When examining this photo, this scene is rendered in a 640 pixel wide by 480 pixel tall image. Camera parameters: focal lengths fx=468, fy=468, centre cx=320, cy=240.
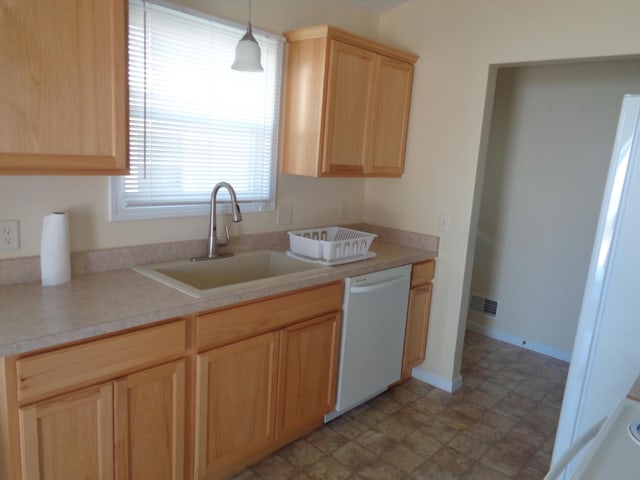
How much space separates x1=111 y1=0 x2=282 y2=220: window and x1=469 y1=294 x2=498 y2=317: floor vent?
2.43 meters

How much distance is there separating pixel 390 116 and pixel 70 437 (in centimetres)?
242

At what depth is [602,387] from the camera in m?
1.51

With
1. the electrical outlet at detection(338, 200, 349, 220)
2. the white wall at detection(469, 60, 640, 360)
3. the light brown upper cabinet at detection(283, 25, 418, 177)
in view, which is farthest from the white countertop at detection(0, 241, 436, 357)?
the white wall at detection(469, 60, 640, 360)

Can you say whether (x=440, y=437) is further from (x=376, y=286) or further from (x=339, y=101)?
(x=339, y=101)

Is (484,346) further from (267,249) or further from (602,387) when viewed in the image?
(602,387)

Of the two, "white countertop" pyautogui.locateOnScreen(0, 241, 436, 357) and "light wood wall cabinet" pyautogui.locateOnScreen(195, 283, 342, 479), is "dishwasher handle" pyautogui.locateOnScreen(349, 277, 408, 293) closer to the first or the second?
"light wood wall cabinet" pyautogui.locateOnScreen(195, 283, 342, 479)

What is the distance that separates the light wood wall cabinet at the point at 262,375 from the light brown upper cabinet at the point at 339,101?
31.6 inches

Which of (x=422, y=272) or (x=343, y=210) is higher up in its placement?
(x=343, y=210)

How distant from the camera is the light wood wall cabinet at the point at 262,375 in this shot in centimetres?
194

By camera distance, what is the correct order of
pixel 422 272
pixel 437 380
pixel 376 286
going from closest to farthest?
pixel 376 286 → pixel 422 272 → pixel 437 380

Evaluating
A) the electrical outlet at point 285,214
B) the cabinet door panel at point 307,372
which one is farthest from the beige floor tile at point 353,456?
the electrical outlet at point 285,214

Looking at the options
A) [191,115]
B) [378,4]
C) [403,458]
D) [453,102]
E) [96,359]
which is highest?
[378,4]

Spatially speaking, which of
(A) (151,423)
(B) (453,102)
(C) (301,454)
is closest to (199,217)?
(A) (151,423)

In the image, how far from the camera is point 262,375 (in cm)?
214
